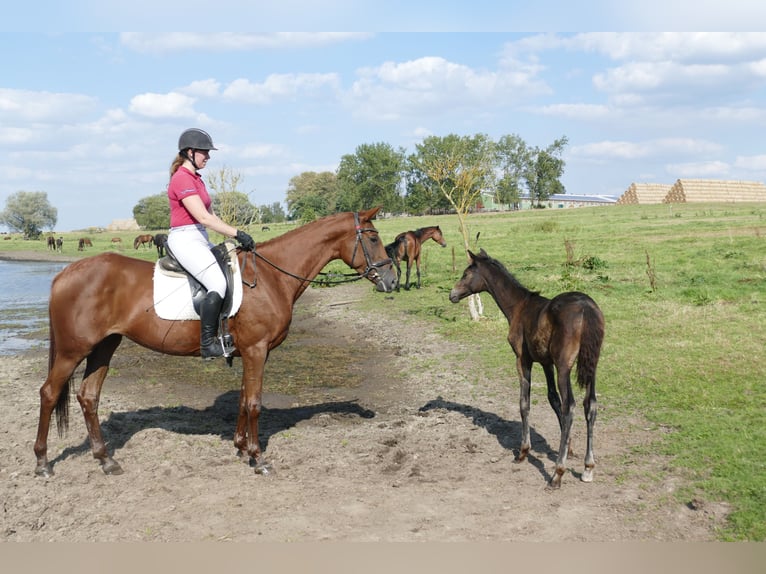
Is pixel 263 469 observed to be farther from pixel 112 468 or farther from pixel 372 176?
pixel 372 176

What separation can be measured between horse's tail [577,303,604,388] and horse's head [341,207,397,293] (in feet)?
7.36

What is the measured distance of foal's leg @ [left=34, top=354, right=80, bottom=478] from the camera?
6.87 m

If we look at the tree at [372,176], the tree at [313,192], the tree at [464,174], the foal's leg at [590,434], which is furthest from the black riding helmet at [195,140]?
the tree at [313,192]

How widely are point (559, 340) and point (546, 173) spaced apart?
377 feet

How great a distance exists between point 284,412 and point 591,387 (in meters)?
4.91

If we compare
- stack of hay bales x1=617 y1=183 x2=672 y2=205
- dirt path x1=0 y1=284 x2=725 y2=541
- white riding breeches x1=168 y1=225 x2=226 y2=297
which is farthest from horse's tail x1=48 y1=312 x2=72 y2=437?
stack of hay bales x1=617 y1=183 x2=672 y2=205

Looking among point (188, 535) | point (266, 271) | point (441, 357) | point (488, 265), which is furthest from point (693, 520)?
point (441, 357)

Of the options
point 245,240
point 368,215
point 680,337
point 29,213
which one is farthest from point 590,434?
point 29,213

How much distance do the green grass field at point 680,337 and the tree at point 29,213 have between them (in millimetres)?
104659

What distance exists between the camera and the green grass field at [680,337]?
260 inches

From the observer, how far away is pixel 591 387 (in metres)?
6.43

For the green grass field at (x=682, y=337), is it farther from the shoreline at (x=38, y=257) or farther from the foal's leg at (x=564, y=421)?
the shoreline at (x=38, y=257)

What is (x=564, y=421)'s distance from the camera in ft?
20.9

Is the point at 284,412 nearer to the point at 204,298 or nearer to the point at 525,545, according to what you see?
the point at 204,298
